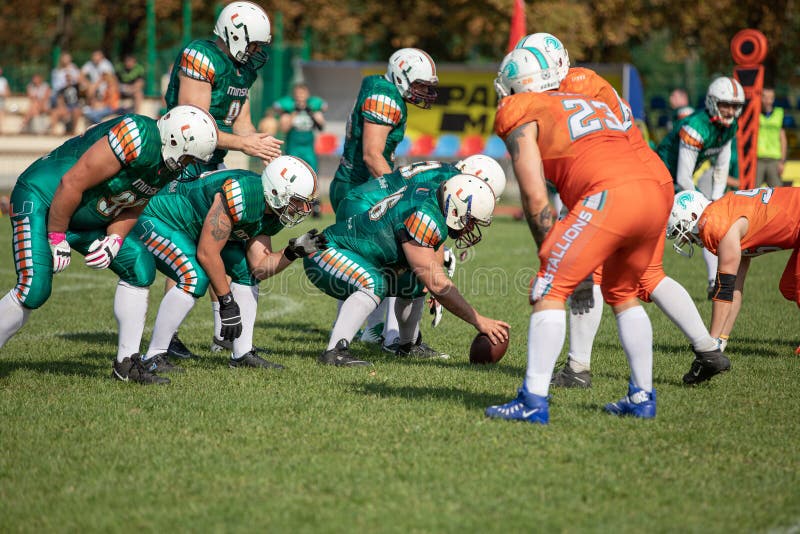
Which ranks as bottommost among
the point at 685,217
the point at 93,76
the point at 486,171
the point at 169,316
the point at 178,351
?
the point at 178,351

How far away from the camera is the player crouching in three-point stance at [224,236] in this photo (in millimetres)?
5754

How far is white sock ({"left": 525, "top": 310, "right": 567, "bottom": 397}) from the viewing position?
4.50 metres

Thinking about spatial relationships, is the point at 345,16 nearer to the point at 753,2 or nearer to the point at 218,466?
the point at 753,2

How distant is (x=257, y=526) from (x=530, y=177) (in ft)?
6.56

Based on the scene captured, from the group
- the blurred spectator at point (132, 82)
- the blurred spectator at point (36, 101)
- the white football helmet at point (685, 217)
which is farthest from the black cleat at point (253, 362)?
the blurred spectator at point (36, 101)

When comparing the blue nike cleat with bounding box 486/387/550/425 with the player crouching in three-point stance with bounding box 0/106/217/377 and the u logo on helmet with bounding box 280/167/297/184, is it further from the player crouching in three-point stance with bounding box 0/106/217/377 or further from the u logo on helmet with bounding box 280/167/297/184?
the player crouching in three-point stance with bounding box 0/106/217/377

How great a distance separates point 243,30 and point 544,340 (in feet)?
11.0

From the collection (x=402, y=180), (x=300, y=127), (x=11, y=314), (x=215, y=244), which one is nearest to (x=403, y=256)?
(x=402, y=180)

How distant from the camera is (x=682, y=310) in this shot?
5.51 m

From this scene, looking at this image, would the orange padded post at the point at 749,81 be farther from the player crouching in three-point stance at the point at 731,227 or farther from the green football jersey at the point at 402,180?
the green football jersey at the point at 402,180

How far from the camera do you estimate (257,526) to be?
349 cm

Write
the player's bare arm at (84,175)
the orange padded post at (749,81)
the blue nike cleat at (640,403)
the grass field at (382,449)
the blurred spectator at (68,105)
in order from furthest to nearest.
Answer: the blurred spectator at (68,105), the orange padded post at (749,81), the player's bare arm at (84,175), the blue nike cleat at (640,403), the grass field at (382,449)

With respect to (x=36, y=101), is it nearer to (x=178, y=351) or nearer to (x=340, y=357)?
(x=178, y=351)

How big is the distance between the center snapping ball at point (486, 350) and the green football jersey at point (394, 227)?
70 cm
